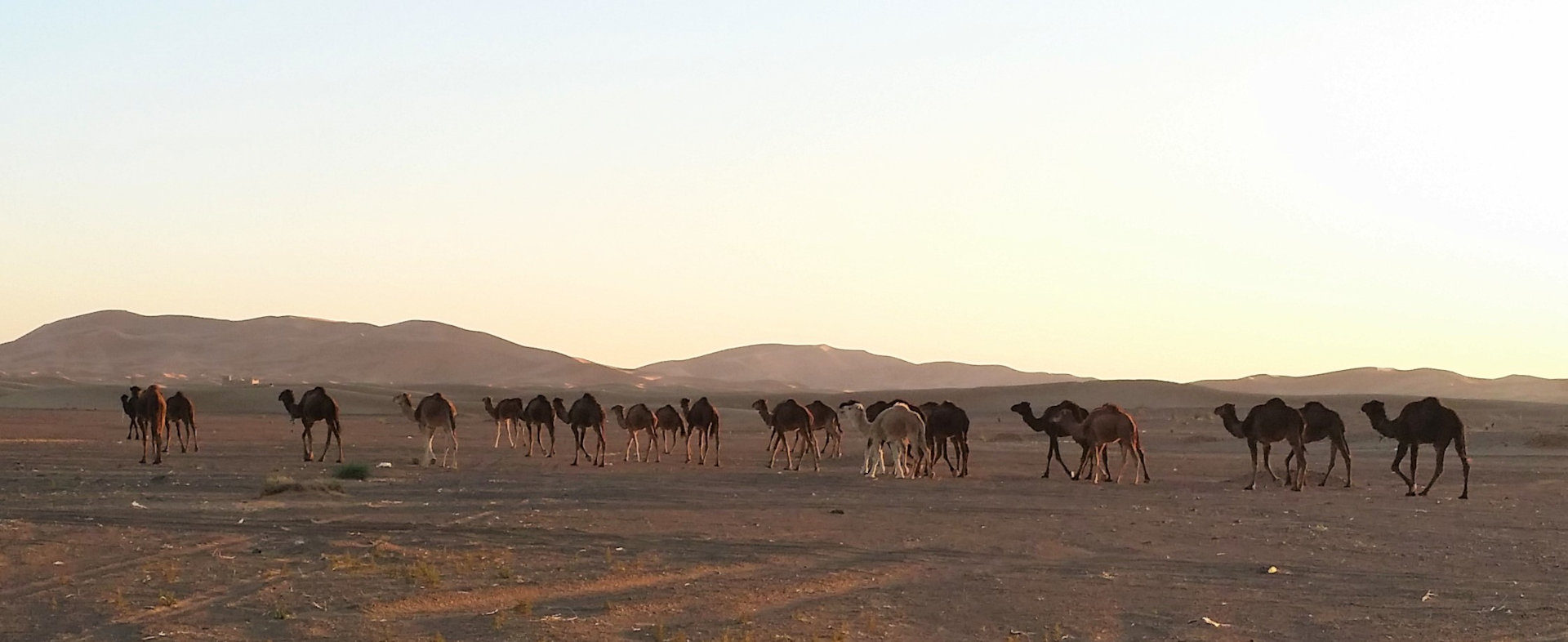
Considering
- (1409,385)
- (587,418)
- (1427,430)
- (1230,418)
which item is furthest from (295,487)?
(1409,385)

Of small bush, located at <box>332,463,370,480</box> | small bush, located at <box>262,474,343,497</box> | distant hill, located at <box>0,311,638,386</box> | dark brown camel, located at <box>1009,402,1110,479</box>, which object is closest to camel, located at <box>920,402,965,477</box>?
dark brown camel, located at <box>1009,402,1110,479</box>

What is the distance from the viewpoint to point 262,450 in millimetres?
36281

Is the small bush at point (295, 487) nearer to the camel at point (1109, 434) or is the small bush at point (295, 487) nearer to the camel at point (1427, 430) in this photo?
the camel at point (1109, 434)

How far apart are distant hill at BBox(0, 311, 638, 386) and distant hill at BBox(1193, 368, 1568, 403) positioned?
242ft

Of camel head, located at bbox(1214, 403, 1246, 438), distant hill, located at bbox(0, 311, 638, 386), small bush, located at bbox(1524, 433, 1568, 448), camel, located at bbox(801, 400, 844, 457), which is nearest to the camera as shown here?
camel head, located at bbox(1214, 403, 1246, 438)

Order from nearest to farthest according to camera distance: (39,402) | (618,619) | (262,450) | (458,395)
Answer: (618,619)
(262,450)
(39,402)
(458,395)

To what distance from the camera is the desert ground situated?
469 inches

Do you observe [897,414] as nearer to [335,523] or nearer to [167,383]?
[335,523]

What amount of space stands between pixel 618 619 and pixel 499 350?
183 metres

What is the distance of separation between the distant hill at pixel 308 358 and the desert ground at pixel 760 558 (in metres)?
143

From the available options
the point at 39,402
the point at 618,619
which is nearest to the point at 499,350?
the point at 39,402

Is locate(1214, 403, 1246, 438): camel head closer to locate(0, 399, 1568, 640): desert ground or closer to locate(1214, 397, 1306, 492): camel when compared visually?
locate(0, 399, 1568, 640): desert ground

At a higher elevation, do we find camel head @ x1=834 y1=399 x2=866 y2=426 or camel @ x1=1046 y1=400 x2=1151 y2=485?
camel head @ x1=834 y1=399 x2=866 y2=426

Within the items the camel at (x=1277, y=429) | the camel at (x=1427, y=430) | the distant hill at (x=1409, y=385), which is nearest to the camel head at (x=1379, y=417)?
the camel at (x=1427, y=430)
